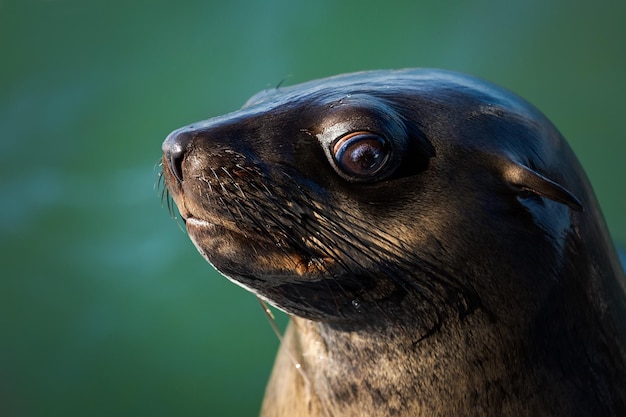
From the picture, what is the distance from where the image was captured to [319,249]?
1.39 metres

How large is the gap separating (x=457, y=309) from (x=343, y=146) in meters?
0.39

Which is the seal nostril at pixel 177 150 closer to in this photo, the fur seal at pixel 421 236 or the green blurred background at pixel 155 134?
the fur seal at pixel 421 236

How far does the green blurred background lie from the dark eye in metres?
2.23

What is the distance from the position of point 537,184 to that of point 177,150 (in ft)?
2.05

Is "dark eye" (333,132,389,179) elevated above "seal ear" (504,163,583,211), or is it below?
above

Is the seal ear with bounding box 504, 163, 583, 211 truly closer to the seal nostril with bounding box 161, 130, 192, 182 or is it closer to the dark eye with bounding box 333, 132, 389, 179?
the dark eye with bounding box 333, 132, 389, 179

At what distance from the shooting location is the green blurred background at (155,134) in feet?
11.4

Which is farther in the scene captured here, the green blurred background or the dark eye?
the green blurred background

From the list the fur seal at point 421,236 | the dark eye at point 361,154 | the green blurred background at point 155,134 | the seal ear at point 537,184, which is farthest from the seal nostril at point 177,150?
the green blurred background at point 155,134

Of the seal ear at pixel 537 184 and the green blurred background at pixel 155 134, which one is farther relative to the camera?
the green blurred background at pixel 155 134

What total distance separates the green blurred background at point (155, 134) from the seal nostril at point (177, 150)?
2.14 metres

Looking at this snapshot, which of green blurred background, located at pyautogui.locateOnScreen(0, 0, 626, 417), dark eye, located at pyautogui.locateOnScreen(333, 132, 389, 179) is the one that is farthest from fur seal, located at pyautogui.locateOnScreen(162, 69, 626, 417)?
green blurred background, located at pyautogui.locateOnScreen(0, 0, 626, 417)

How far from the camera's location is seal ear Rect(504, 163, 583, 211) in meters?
1.34

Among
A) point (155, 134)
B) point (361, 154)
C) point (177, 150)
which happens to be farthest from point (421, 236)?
point (155, 134)
